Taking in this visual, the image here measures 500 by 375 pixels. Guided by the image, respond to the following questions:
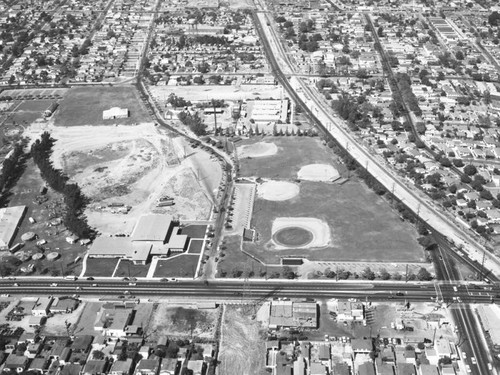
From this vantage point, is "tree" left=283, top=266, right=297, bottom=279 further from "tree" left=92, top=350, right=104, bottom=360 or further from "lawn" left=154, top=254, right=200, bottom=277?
"tree" left=92, top=350, right=104, bottom=360

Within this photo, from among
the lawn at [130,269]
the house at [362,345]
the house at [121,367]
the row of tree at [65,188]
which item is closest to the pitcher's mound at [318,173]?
the lawn at [130,269]

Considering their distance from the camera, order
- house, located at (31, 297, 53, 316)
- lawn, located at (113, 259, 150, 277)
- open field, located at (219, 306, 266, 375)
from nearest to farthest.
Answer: open field, located at (219, 306, 266, 375), house, located at (31, 297, 53, 316), lawn, located at (113, 259, 150, 277)


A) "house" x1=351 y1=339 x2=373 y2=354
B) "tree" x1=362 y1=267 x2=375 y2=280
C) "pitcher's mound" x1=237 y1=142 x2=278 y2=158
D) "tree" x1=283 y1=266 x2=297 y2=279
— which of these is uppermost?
"house" x1=351 y1=339 x2=373 y2=354

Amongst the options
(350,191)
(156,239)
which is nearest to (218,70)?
(350,191)

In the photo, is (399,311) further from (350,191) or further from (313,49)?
(313,49)

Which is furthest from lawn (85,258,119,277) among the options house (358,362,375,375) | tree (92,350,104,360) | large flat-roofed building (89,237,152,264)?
house (358,362,375,375)

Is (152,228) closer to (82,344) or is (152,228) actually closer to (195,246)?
(195,246)
